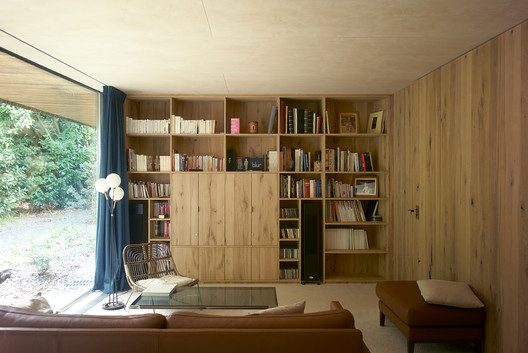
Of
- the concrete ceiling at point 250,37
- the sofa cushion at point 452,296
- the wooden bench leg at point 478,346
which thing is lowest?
the wooden bench leg at point 478,346

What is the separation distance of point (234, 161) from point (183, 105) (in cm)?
118

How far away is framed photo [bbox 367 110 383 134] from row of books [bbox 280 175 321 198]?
1.09 meters

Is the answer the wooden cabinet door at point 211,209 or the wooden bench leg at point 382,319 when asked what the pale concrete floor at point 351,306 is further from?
the wooden cabinet door at point 211,209

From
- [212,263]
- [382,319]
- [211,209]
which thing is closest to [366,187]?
[382,319]

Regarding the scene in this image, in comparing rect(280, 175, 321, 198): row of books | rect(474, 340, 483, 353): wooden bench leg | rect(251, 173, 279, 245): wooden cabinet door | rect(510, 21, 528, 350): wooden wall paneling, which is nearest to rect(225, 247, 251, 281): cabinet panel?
rect(251, 173, 279, 245): wooden cabinet door

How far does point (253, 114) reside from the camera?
17.6 ft

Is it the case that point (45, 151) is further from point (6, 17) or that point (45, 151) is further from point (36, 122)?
point (6, 17)

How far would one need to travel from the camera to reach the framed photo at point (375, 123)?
5.05m

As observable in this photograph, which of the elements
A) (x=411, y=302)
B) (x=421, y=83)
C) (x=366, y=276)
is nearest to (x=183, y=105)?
(x=421, y=83)

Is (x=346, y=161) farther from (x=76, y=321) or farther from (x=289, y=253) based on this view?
(x=76, y=321)

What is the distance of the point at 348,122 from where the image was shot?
526cm

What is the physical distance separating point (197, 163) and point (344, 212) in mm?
2216

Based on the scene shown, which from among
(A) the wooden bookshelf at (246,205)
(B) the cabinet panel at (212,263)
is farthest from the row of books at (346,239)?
(B) the cabinet panel at (212,263)

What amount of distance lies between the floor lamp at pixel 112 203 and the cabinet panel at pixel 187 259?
2.65 feet
